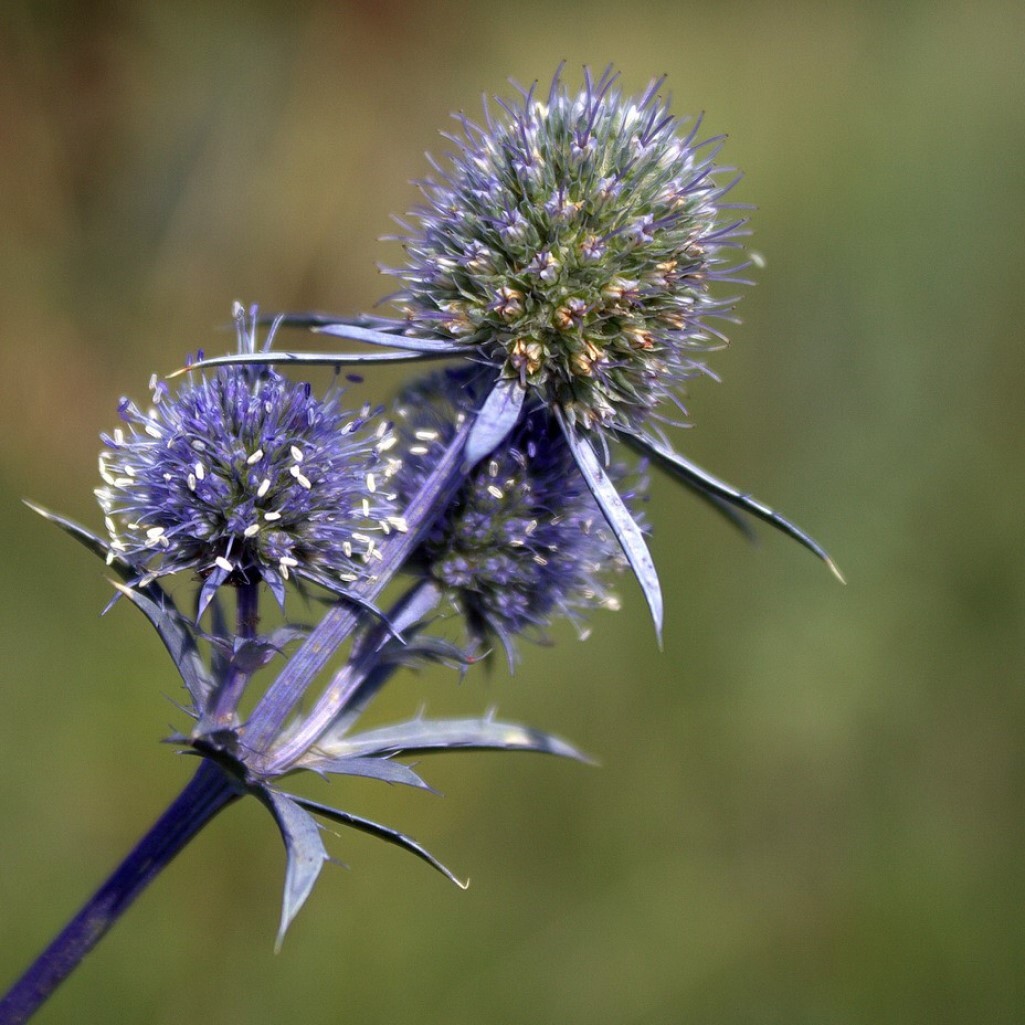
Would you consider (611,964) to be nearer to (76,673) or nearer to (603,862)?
(603,862)

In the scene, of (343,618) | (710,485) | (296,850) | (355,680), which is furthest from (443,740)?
(710,485)

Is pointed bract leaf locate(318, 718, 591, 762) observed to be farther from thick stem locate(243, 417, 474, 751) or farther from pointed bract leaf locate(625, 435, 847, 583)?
pointed bract leaf locate(625, 435, 847, 583)

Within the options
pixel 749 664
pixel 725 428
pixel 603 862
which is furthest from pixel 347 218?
pixel 603 862

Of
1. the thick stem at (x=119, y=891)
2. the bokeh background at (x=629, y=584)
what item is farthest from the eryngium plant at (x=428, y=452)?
the bokeh background at (x=629, y=584)

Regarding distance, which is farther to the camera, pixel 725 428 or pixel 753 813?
pixel 725 428

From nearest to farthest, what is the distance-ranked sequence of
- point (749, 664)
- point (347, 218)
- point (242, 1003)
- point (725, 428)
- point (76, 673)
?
1. point (242, 1003)
2. point (76, 673)
3. point (749, 664)
4. point (725, 428)
5. point (347, 218)

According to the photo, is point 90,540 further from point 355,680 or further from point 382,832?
point 382,832

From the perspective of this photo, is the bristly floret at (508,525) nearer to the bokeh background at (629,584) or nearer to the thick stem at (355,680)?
the thick stem at (355,680)
